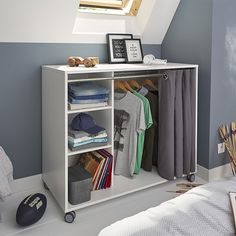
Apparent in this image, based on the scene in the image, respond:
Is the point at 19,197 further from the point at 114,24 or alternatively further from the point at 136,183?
the point at 114,24

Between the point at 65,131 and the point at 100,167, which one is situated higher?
the point at 65,131

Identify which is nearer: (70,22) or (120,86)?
(70,22)

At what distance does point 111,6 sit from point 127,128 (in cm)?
114

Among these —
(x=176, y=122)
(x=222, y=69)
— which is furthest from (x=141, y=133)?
(x=222, y=69)

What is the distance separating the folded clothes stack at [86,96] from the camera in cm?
210

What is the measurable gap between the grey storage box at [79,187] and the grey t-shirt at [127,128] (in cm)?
44

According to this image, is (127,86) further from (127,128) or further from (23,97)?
(23,97)

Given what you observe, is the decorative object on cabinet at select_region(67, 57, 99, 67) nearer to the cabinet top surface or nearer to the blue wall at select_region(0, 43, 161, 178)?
the cabinet top surface

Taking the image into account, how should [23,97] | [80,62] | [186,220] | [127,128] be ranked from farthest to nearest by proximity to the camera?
1. [127,128]
2. [23,97]
3. [80,62]
4. [186,220]

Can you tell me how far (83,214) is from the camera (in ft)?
7.07

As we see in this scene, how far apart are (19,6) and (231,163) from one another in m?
2.13

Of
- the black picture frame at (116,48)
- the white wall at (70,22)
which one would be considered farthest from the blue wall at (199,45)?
the black picture frame at (116,48)

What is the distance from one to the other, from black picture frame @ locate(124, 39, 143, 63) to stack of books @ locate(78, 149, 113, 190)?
92cm

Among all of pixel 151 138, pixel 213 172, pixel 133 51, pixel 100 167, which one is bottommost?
pixel 213 172
